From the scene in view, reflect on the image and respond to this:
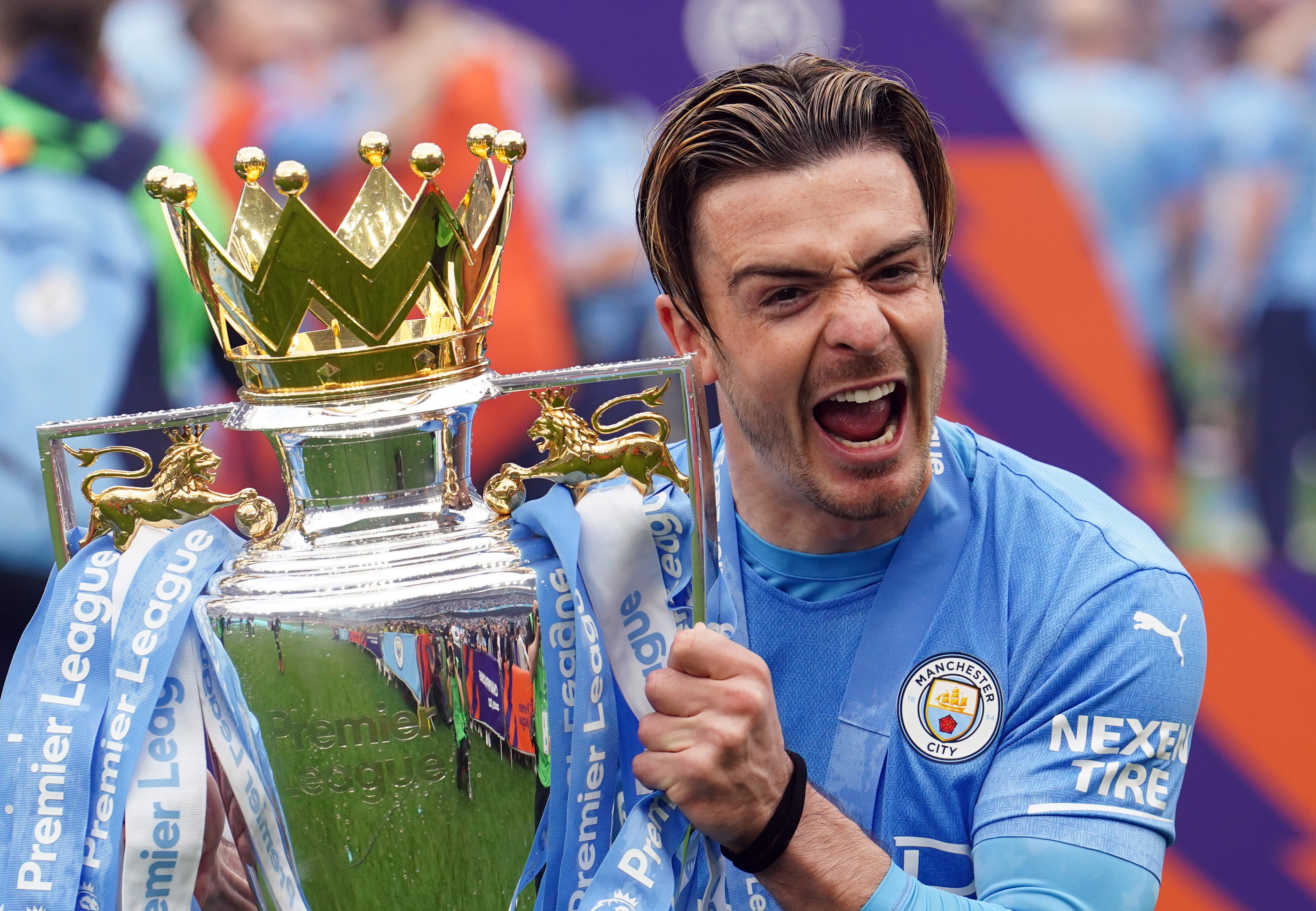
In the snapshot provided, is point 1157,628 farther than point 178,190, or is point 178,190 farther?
point 1157,628

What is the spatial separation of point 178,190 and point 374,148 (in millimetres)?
164

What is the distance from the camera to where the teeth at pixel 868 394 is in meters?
1.40

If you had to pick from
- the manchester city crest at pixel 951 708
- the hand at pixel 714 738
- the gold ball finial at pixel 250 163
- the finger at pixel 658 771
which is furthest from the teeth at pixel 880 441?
the gold ball finial at pixel 250 163

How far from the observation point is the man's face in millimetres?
1373

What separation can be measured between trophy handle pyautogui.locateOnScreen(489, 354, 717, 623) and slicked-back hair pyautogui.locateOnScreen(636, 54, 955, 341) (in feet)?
1.22

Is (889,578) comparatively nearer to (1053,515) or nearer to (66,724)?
(1053,515)

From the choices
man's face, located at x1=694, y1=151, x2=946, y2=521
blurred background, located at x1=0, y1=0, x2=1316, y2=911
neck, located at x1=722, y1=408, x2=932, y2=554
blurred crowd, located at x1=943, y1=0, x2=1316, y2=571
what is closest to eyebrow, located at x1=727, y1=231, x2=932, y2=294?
man's face, located at x1=694, y1=151, x2=946, y2=521

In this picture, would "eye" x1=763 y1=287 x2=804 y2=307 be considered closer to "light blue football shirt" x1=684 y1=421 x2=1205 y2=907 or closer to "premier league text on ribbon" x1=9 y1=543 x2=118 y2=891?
"light blue football shirt" x1=684 y1=421 x2=1205 y2=907

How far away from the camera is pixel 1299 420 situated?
9.66ft

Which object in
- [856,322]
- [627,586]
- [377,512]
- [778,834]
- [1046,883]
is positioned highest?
[856,322]

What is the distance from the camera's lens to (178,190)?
1025 mm

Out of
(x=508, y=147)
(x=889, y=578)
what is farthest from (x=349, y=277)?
(x=889, y=578)

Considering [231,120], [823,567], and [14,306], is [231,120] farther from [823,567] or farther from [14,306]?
[823,567]

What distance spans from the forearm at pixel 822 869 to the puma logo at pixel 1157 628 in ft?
1.27
